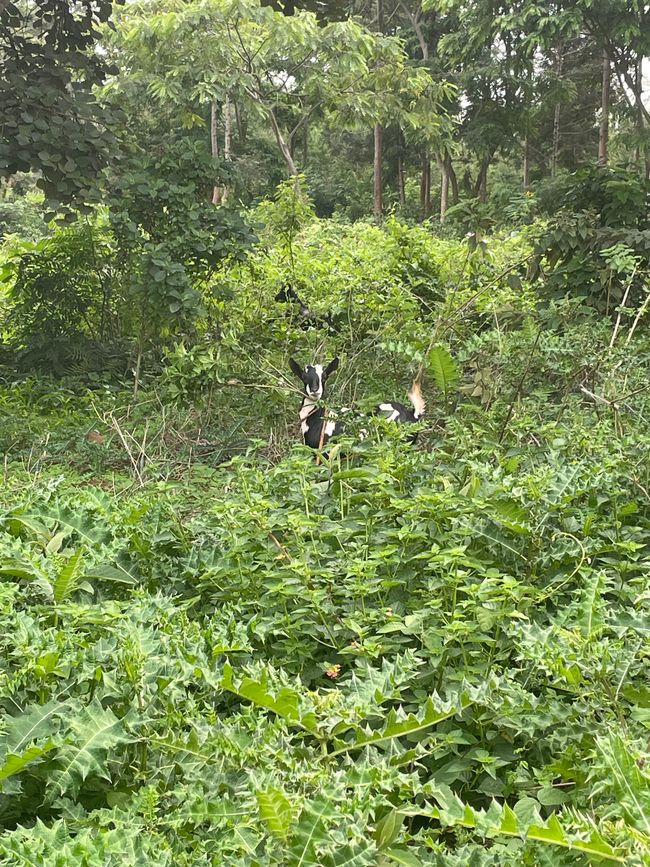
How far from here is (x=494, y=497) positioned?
255 centimetres

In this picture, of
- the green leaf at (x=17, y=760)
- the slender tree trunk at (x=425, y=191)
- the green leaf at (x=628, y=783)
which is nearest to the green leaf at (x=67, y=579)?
the green leaf at (x=17, y=760)

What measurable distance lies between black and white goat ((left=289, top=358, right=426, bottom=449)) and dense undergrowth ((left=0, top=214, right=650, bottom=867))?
32 cm

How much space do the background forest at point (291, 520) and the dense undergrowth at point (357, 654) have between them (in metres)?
0.01

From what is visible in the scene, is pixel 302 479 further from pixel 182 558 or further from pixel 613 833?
pixel 613 833

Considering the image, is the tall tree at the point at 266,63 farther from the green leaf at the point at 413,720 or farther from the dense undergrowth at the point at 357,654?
the green leaf at the point at 413,720

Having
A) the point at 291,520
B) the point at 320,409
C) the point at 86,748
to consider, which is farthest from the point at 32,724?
the point at 320,409

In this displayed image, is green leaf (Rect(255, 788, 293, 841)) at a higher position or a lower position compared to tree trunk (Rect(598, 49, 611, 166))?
lower

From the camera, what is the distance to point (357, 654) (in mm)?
2025

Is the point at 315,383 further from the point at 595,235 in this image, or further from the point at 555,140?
the point at 555,140

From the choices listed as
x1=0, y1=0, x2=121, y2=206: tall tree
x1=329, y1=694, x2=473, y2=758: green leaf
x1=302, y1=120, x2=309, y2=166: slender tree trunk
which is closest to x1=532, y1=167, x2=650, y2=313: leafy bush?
x1=0, y1=0, x2=121, y2=206: tall tree

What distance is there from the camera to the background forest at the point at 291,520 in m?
1.42

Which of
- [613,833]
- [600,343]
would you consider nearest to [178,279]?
[600,343]

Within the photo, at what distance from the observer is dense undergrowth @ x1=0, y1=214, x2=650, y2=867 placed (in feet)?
4.34

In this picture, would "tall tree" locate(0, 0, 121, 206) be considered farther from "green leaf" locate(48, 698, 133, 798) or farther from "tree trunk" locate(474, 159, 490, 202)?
"tree trunk" locate(474, 159, 490, 202)
